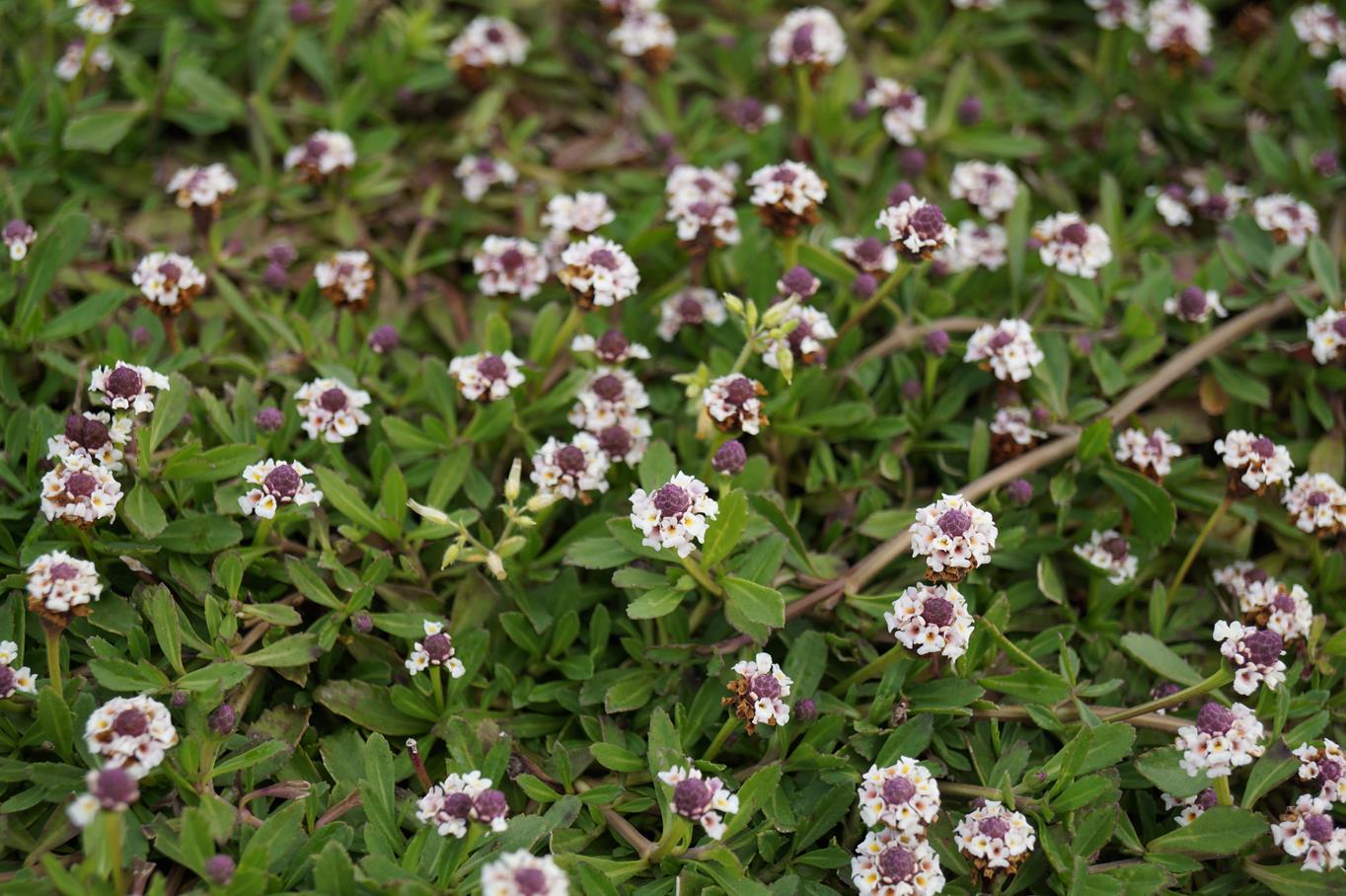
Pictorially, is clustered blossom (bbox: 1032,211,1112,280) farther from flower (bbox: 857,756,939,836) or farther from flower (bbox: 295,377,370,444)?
flower (bbox: 295,377,370,444)

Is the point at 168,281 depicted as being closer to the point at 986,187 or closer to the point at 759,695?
the point at 759,695

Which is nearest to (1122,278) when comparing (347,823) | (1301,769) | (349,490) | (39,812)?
(1301,769)

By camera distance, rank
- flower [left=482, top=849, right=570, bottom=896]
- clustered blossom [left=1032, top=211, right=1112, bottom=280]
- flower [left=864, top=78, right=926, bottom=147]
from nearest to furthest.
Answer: flower [left=482, top=849, right=570, bottom=896]
clustered blossom [left=1032, top=211, right=1112, bottom=280]
flower [left=864, top=78, right=926, bottom=147]

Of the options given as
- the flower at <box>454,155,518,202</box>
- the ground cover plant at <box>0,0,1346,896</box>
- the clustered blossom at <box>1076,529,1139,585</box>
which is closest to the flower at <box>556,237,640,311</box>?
the ground cover plant at <box>0,0,1346,896</box>

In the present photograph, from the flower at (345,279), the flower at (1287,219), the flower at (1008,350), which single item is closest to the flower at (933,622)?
the flower at (1008,350)

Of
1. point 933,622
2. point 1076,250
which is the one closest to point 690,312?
point 1076,250

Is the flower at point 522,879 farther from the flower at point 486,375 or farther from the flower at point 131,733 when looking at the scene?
the flower at point 486,375

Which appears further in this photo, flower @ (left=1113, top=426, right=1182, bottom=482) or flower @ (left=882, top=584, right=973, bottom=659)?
flower @ (left=1113, top=426, right=1182, bottom=482)
